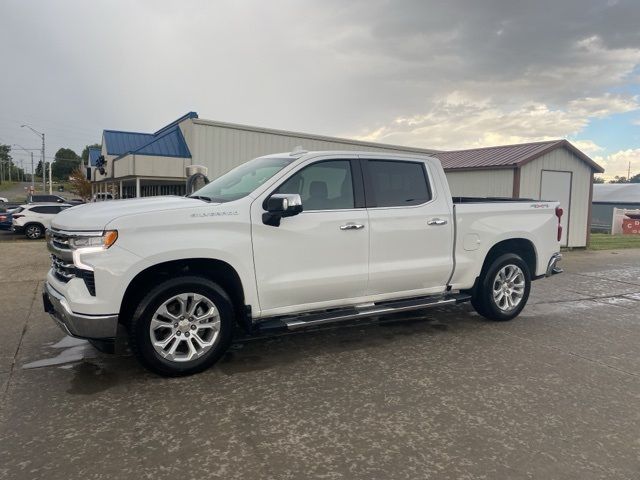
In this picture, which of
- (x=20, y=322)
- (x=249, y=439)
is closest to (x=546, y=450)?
(x=249, y=439)

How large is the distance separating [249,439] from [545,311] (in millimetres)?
5214

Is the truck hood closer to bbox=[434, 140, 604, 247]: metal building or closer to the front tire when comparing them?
the front tire

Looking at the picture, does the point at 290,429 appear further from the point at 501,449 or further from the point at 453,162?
the point at 453,162

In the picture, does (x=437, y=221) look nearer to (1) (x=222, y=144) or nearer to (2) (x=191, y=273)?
(2) (x=191, y=273)

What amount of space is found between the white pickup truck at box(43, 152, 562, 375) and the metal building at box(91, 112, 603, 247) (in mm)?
9247

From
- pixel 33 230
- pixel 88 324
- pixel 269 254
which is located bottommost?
pixel 33 230

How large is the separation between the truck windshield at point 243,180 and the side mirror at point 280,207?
349 millimetres

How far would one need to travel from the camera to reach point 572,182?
1498 cm

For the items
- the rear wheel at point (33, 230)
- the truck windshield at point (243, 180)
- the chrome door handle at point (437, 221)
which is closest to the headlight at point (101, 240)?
the truck windshield at point (243, 180)

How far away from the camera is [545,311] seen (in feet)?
22.6

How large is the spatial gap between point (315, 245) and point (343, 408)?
157cm

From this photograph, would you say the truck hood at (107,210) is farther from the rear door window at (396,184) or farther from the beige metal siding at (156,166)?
the beige metal siding at (156,166)

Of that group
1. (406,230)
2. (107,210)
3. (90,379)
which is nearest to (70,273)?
(107,210)

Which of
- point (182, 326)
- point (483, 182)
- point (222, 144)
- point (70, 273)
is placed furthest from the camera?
point (222, 144)
